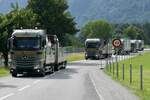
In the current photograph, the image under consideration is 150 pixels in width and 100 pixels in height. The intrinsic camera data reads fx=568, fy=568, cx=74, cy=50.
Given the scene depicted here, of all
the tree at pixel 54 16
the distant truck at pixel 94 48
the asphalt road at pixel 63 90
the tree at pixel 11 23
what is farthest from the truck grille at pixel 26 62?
the distant truck at pixel 94 48

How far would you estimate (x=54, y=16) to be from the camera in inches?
3169

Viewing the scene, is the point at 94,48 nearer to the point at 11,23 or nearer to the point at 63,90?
the point at 11,23

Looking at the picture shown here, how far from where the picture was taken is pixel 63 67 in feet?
196

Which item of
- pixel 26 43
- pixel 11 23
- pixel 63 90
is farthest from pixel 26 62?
pixel 11 23

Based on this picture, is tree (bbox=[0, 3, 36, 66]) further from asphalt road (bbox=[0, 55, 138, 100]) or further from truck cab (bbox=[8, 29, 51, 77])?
asphalt road (bbox=[0, 55, 138, 100])

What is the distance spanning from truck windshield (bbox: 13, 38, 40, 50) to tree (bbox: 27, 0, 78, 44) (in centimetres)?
3687

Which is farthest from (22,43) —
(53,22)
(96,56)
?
(96,56)

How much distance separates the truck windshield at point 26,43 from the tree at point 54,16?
121ft

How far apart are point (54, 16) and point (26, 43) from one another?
128ft

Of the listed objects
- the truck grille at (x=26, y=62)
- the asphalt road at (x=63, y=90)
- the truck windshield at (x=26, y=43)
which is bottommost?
the asphalt road at (x=63, y=90)

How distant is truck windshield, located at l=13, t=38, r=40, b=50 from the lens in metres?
41.7

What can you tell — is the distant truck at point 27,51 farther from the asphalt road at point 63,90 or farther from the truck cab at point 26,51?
the asphalt road at point 63,90

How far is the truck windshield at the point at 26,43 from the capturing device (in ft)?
137

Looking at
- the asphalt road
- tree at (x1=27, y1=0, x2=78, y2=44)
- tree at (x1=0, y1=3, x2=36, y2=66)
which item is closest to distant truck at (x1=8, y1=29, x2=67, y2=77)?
the asphalt road
